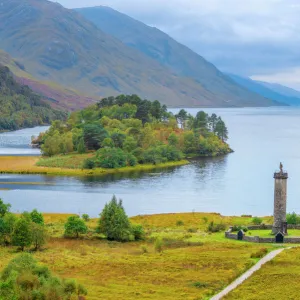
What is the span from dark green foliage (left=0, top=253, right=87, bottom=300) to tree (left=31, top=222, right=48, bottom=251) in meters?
17.2

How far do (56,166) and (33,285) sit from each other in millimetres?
100261

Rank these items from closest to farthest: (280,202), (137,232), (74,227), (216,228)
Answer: (280,202), (74,227), (137,232), (216,228)

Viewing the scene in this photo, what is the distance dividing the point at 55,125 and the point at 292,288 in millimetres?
151224

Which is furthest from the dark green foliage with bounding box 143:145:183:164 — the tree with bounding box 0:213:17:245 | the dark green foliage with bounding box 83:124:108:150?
the tree with bounding box 0:213:17:245

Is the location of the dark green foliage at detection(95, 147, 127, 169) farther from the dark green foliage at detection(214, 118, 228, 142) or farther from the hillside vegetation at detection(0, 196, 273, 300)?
the hillside vegetation at detection(0, 196, 273, 300)

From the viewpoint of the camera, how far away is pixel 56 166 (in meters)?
139

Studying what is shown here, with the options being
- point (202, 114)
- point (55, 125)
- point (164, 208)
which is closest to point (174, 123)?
point (202, 114)

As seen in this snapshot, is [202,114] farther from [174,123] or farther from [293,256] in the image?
[293,256]

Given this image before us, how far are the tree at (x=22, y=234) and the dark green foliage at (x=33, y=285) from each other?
56.8 ft

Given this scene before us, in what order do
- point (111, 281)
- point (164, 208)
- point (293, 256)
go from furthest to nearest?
point (164, 208)
point (293, 256)
point (111, 281)

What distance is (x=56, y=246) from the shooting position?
6269 centimetres

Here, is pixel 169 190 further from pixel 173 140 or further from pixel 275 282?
pixel 275 282

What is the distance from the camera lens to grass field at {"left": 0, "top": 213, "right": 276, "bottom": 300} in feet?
144

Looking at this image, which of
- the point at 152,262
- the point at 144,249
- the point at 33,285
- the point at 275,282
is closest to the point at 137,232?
the point at 144,249
